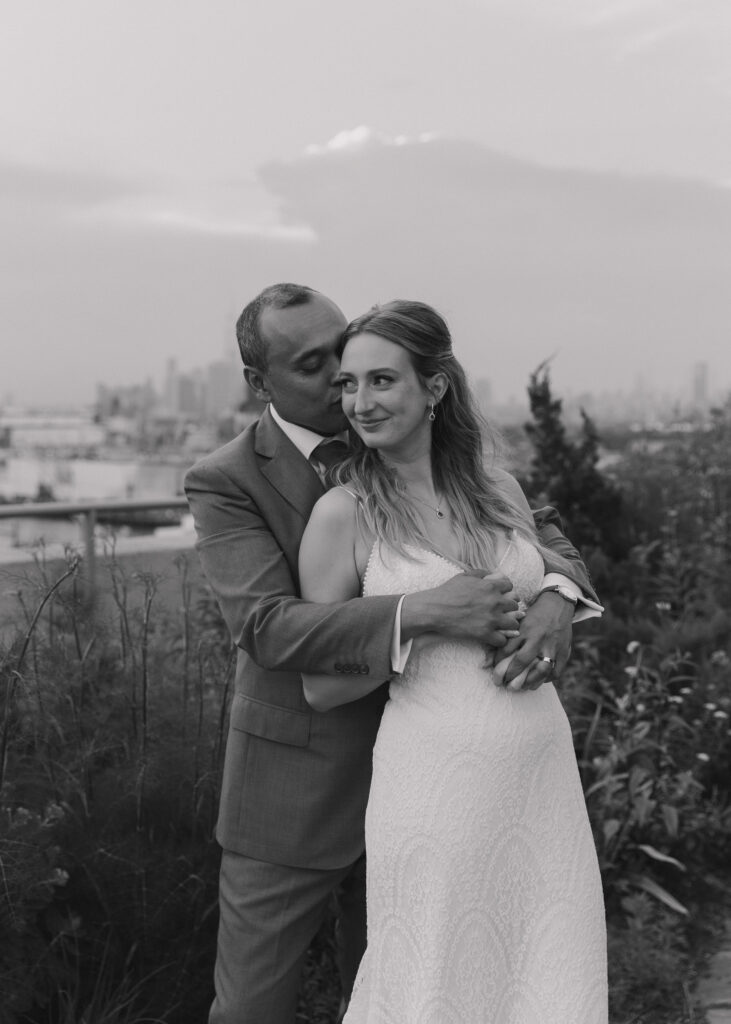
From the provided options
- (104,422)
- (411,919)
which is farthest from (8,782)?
(104,422)

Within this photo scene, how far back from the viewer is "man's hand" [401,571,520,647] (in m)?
2.06

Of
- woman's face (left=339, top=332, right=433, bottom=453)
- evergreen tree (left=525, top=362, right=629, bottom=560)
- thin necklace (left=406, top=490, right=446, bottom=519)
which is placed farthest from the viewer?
evergreen tree (left=525, top=362, right=629, bottom=560)

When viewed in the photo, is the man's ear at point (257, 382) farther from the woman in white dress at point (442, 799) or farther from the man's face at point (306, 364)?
the woman in white dress at point (442, 799)

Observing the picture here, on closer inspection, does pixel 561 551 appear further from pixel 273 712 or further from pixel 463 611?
pixel 273 712

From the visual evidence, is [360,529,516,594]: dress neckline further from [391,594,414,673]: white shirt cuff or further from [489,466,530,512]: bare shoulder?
[489,466,530,512]: bare shoulder

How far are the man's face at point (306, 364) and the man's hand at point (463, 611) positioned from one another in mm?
502

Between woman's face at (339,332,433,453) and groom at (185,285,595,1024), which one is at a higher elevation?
woman's face at (339,332,433,453)

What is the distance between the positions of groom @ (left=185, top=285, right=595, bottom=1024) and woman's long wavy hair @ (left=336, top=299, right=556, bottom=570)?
11 cm

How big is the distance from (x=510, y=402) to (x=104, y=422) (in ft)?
42.9

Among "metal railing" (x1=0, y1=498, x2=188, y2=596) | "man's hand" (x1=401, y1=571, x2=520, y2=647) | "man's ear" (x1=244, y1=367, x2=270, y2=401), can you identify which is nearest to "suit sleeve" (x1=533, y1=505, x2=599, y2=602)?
"man's hand" (x1=401, y1=571, x2=520, y2=647)

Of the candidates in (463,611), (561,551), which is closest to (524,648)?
(463,611)

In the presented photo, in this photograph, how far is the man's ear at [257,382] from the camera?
2.40 m

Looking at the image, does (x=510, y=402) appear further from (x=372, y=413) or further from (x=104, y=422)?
(x=104, y=422)

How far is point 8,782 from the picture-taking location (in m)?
2.65
